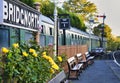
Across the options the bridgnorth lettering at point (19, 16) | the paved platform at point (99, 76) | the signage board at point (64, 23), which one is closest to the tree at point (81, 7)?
the paved platform at point (99, 76)

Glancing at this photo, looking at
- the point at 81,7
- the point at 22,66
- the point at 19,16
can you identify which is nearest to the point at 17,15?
the point at 19,16

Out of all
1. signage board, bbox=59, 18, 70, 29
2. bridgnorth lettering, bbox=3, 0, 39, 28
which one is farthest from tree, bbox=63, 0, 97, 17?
bridgnorth lettering, bbox=3, 0, 39, 28

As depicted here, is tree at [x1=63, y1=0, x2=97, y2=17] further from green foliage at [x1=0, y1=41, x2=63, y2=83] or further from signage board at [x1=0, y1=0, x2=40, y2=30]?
green foliage at [x1=0, y1=41, x2=63, y2=83]

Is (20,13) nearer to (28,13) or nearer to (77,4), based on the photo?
(28,13)

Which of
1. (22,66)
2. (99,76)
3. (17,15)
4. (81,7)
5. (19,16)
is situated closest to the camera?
(22,66)

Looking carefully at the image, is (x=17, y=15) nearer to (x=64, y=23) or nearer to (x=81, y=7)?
(x=64, y=23)

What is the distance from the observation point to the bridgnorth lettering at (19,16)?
31.0 feet

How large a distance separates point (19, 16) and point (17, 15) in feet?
0.73

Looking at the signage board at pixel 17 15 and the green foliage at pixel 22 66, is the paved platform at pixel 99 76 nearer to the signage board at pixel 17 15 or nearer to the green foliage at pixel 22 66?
the signage board at pixel 17 15

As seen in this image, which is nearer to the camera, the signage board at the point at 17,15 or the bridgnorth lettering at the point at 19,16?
the signage board at the point at 17,15

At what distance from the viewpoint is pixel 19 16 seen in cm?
1087

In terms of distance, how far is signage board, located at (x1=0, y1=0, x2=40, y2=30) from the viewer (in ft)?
30.3

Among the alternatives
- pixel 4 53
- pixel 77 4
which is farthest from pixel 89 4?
pixel 4 53

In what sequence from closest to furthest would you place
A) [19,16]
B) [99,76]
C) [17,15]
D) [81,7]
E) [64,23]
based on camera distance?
[17,15]
[19,16]
[99,76]
[64,23]
[81,7]
